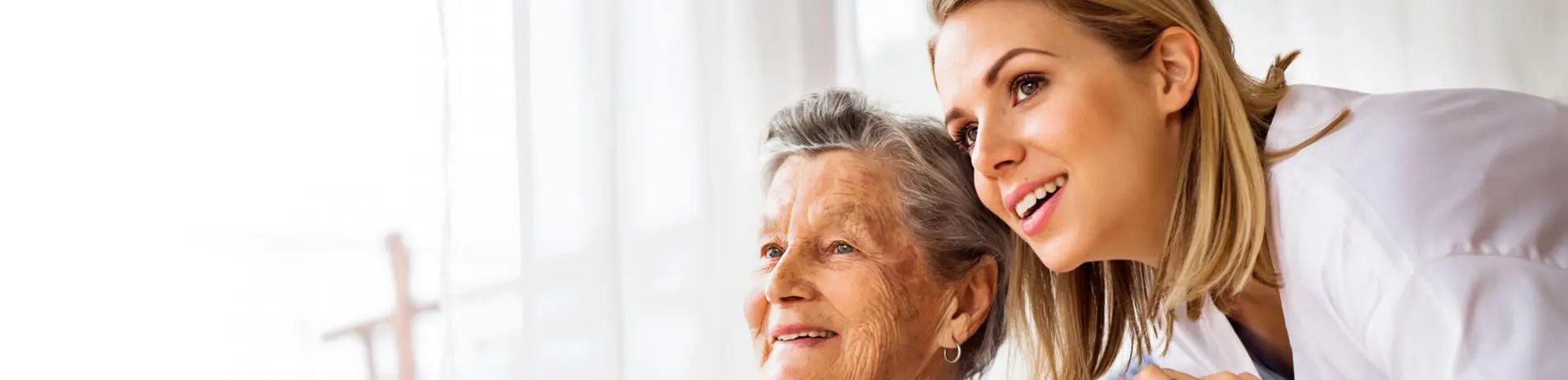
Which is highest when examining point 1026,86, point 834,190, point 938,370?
point 1026,86

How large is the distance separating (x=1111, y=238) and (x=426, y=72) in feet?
3.01

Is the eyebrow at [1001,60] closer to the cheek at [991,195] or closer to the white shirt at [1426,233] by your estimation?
the cheek at [991,195]

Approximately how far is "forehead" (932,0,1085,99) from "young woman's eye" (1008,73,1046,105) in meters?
0.03

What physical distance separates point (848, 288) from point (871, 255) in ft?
0.16

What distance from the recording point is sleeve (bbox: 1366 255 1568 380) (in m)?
0.96

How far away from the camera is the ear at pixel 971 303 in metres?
1.49

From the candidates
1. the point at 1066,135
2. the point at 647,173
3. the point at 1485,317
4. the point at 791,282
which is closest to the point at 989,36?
the point at 1066,135

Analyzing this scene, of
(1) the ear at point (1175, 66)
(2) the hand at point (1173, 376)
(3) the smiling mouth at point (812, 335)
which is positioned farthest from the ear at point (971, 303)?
(1) the ear at point (1175, 66)

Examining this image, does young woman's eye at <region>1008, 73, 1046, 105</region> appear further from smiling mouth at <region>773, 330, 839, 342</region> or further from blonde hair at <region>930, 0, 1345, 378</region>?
smiling mouth at <region>773, 330, 839, 342</region>

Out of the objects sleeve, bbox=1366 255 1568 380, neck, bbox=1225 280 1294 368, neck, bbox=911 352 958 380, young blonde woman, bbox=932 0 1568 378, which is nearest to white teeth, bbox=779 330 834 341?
neck, bbox=911 352 958 380

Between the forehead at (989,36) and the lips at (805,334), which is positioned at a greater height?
the forehead at (989,36)

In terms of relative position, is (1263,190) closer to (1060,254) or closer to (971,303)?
(1060,254)

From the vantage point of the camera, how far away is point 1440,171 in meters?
1.06

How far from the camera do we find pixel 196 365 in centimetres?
150
